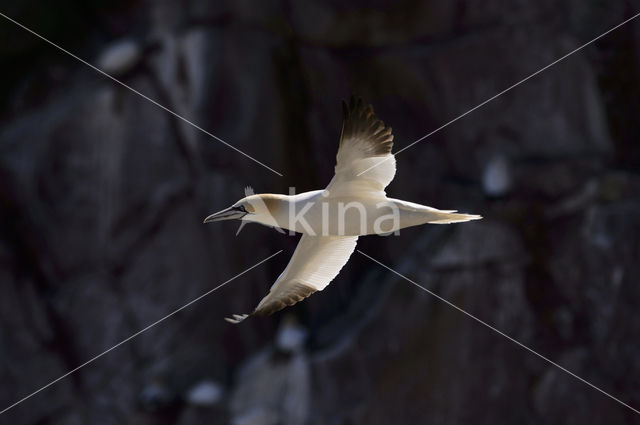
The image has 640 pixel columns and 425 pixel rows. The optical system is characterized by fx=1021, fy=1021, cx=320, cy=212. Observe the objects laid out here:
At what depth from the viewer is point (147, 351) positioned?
722cm

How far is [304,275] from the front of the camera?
13.4 feet

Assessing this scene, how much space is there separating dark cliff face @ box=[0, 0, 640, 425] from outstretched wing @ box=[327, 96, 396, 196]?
314 centimetres

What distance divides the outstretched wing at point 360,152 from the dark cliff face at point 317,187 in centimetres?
314

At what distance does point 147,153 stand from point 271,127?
2.93ft

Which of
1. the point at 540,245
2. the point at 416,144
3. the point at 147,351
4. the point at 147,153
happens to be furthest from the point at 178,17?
the point at 540,245

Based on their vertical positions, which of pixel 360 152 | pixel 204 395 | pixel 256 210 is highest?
pixel 360 152

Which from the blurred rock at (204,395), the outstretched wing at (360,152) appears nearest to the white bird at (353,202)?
the outstretched wing at (360,152)

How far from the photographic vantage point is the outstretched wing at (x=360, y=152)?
3605mm

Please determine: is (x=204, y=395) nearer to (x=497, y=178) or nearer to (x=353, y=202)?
(x=497, y=178)

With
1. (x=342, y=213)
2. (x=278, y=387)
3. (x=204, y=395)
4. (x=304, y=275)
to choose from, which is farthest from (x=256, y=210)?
(x=204, y=395)

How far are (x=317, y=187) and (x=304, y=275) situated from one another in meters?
3.12

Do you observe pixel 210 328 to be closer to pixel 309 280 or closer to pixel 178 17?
pixel 178 17

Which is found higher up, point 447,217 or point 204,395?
point 447,217

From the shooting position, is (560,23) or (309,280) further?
(560,23)
